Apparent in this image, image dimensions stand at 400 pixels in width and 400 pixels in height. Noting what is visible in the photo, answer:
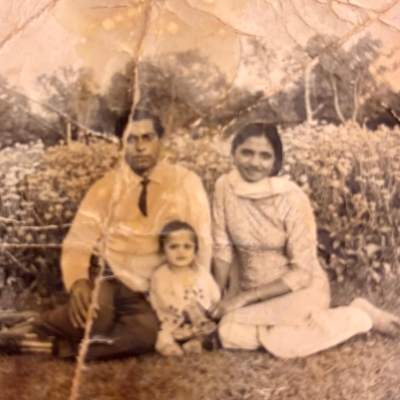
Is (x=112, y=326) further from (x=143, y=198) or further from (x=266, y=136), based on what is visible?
(x=266, y=136)

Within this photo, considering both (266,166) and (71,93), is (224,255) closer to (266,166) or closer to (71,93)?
(266,166)

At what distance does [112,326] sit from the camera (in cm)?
92

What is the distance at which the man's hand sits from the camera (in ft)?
3.00

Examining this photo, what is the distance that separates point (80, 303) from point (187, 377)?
9.1 inches

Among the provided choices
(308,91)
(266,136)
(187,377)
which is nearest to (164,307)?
(187,377)

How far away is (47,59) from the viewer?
0.94 meters

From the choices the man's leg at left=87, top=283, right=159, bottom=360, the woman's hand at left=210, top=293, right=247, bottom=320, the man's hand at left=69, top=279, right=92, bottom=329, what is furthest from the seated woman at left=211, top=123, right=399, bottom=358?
the man's hand at left=69, top=279, right=92, bottom=329

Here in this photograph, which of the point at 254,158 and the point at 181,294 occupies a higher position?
the point at 254,158

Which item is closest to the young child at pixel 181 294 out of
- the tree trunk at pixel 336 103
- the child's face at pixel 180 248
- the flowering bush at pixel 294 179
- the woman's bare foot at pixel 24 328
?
the child's face at pixel 180 248

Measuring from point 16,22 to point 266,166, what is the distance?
525mm

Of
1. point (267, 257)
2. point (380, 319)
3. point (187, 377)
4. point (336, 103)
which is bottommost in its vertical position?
A: point (187, 377)

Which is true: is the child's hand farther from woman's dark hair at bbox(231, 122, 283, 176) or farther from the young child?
woman's dark hair at bbox(231, 122, 283, 176)

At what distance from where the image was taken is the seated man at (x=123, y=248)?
914 millimetres

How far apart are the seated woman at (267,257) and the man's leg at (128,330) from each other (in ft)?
0.39
